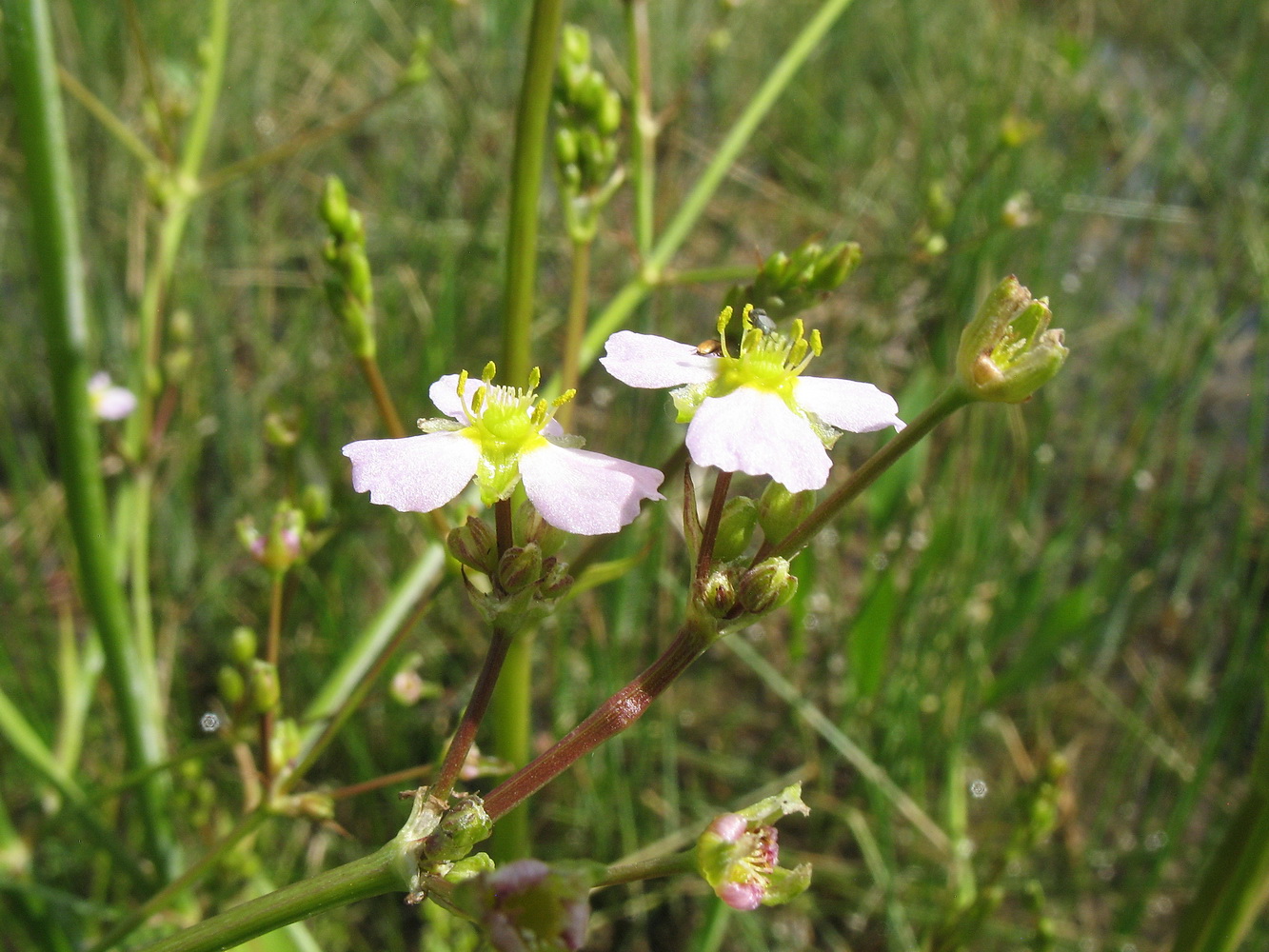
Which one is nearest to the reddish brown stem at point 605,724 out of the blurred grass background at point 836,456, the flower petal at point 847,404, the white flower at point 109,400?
the flower petal at point 847,404

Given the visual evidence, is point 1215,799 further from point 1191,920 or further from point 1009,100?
point 1009,100

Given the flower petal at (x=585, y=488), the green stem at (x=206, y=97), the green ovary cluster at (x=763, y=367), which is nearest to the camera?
the flower petal at (x=585, y=488)

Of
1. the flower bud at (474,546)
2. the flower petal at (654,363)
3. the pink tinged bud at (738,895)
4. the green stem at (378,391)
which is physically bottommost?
the pink tinged bud at (738,895)

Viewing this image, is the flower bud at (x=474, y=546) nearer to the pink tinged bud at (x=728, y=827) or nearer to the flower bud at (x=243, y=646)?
the pink tinged bud at (x=728, y=827)

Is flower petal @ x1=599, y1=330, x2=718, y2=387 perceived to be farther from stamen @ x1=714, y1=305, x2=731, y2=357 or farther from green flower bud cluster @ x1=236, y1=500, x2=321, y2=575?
green flower bud cluster @ x1=236, y1=500, x2=321, y2=575

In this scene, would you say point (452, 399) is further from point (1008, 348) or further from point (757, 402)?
point (1008, 348)

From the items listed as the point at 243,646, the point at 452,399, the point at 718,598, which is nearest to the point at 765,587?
the point at 718,598

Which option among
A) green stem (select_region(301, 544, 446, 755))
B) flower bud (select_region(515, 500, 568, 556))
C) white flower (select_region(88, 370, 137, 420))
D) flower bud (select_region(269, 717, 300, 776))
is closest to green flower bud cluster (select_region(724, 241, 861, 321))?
flower bud (select_region(515, 500, 568, 556))

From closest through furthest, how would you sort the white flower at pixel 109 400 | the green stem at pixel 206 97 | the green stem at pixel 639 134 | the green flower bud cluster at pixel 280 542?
the green flower bud cluster at pixel 280 542 < the green stem at pixel 639 134 < the green stem at pixel 206 97 < the white flower at pixel 109 400
